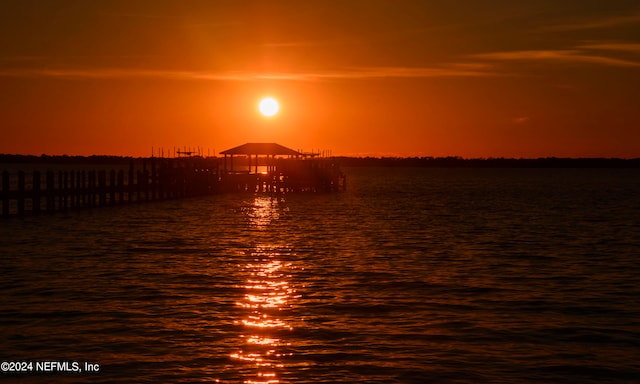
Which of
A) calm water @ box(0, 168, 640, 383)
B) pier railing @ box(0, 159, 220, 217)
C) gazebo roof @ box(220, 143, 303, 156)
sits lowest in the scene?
calm water @ box(0, 168, 640, 383)

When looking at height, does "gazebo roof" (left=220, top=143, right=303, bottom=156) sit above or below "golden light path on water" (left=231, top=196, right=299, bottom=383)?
above

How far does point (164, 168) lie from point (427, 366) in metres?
47.3

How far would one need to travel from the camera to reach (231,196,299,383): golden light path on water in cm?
1202

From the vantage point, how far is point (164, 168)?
57500 mm

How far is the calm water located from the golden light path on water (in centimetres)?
5

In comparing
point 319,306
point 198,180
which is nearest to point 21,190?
point 319,306

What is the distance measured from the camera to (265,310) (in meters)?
15.8

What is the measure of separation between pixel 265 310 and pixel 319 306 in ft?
3.46

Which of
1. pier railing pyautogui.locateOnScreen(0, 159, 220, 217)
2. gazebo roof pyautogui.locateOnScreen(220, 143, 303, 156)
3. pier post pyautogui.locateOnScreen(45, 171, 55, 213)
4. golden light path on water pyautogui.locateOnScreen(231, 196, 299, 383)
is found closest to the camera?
golden light path on water pyautogui.locateOnScreen(231, 196, 299, 383)

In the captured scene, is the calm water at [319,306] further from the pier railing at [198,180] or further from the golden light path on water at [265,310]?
the pier railing at [198,180]

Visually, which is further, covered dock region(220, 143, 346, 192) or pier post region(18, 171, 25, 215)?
covered dock region(220, 143, 346, 192)

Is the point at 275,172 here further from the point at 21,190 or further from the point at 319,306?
the point at 319,306

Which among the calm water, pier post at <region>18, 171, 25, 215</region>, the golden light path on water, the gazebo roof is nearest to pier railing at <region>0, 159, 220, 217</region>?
pier post at <region>18, 171, 25, 215</region>

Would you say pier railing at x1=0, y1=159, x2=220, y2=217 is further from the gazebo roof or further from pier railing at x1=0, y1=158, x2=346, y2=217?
the gazebo roof
